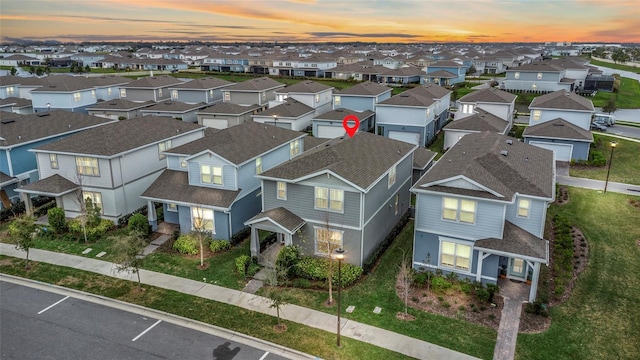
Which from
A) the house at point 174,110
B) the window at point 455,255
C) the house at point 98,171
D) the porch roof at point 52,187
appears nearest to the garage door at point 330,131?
the house at point 174,110

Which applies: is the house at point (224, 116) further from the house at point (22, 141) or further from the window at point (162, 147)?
the window at point (162, 147)

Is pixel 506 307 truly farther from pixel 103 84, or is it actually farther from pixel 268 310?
pixel 103 84

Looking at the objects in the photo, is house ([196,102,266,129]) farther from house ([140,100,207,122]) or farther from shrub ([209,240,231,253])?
shrub ([209,240,231,253])

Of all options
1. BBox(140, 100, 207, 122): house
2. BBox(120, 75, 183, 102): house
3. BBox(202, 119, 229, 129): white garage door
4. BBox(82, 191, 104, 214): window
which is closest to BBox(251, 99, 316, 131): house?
BBox(202, 119, 229, 129): white garage door

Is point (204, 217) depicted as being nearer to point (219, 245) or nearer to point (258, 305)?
point (219, 245)

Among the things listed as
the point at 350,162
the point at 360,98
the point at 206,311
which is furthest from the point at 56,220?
the point at 360,98

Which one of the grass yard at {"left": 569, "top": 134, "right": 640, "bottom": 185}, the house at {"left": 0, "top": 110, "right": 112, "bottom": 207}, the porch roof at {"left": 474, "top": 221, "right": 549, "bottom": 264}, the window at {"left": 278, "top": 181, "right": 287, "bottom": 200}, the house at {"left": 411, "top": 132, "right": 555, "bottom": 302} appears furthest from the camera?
the grass yard at {"left": 569, "top": 134, "right": 640, "bottom": 185}
